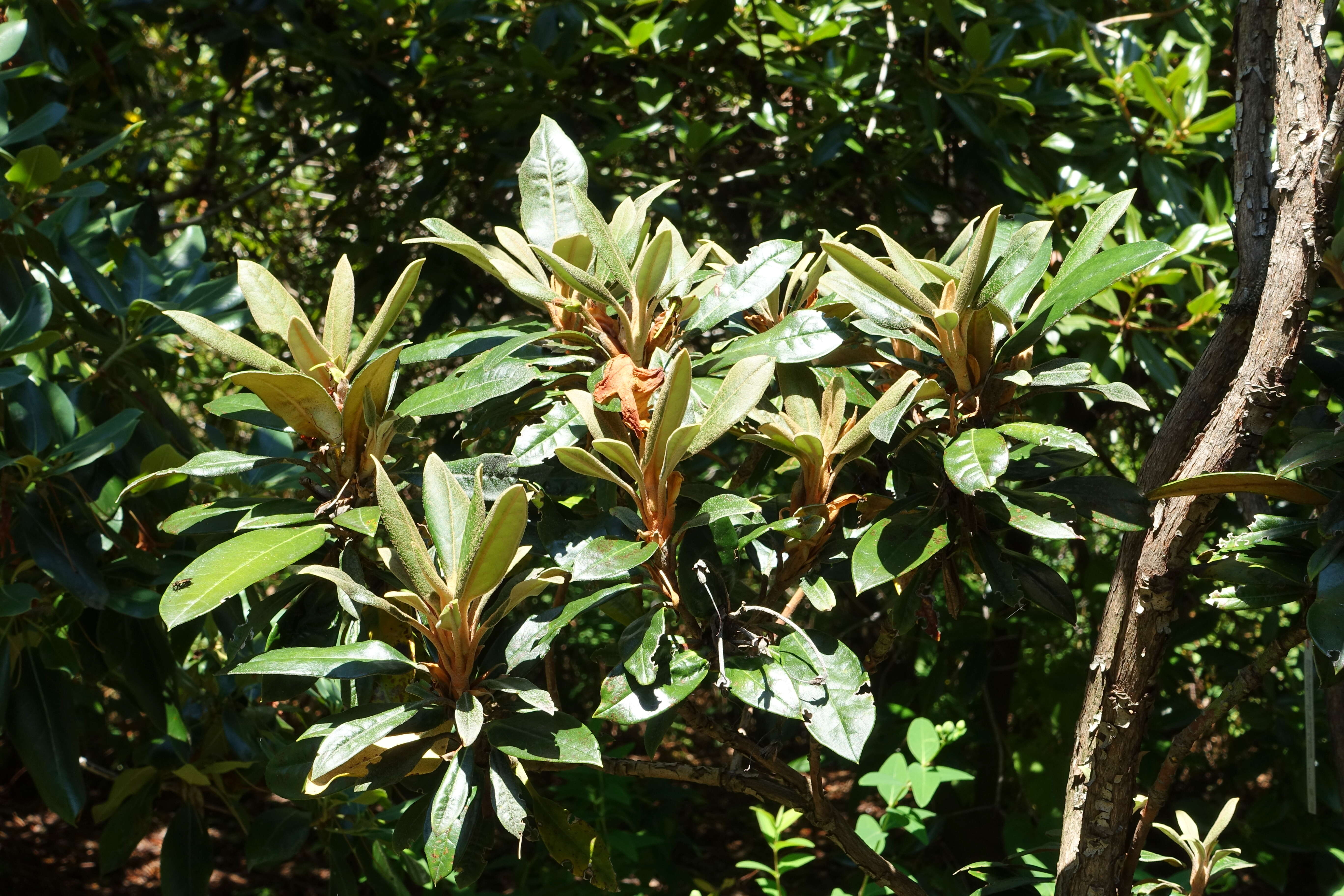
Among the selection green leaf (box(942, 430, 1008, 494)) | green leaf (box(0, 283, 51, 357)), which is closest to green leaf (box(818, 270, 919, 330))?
green leaf (box(942, 430, 1008, 494))

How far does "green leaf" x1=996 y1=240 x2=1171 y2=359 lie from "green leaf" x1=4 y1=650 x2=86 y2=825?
1.64 meters

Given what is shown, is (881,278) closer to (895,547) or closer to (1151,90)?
(895,547)

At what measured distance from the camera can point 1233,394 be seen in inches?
42.2

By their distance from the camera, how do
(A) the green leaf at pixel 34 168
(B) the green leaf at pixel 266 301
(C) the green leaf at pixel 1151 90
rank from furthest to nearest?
(C) the green leaf at pixel 1151 90 → (A) the green leaf at pixel 34 168 → (B) the green leaf at pixel 266 301

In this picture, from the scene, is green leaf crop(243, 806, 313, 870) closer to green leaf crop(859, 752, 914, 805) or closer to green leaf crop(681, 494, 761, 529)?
green leaf crop(859, 752, 914, 805)

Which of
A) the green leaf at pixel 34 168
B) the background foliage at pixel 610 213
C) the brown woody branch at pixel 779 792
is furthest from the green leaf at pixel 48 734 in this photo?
the brown woody branch at pixel 779 792

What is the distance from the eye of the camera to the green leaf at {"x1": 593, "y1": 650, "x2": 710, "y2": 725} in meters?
0.95

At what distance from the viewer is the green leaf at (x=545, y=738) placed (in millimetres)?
966

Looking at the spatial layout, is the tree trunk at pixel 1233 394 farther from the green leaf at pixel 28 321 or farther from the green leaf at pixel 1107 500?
the green leaf at pixel 28 321

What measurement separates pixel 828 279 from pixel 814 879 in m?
3.14

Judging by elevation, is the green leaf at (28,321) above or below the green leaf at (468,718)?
below

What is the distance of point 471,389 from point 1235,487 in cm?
75

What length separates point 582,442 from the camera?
112 centimetres

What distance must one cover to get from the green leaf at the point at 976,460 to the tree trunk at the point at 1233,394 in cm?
26
